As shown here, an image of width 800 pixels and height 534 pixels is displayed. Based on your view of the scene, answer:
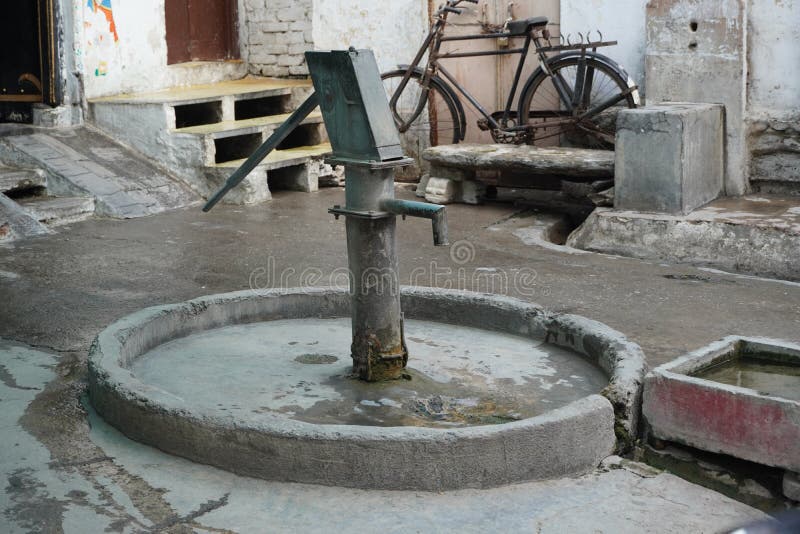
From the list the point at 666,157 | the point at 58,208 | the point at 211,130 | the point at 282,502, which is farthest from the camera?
the point at 211,130

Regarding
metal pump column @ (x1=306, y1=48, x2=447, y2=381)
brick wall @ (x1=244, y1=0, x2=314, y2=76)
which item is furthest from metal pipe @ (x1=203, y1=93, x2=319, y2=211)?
brick wall @ (x1=244, y1=0, x2=314, y2=76)

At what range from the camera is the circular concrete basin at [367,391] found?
3553mm

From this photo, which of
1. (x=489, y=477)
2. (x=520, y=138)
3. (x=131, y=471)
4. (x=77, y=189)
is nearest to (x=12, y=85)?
(x=77, y=189)

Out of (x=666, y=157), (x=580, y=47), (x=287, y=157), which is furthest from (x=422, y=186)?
(x=666, y=157)

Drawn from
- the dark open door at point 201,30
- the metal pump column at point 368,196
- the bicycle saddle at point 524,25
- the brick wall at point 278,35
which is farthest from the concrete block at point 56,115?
the metal pump column at point 368,196

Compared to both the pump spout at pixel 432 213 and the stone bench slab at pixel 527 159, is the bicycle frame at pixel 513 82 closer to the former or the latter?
the stone bench slab at pixel 527 159

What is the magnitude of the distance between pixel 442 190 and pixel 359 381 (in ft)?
15.5

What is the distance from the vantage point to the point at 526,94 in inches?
359

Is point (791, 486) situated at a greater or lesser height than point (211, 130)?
lesser

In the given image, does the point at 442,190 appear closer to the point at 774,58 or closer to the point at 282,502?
the point at 774,58

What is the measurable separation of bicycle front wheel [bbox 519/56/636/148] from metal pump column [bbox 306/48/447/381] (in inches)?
181

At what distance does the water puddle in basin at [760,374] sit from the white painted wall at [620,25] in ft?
14.9

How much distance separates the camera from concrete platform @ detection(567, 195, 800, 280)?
21.9 feet

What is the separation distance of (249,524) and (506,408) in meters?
1.27
